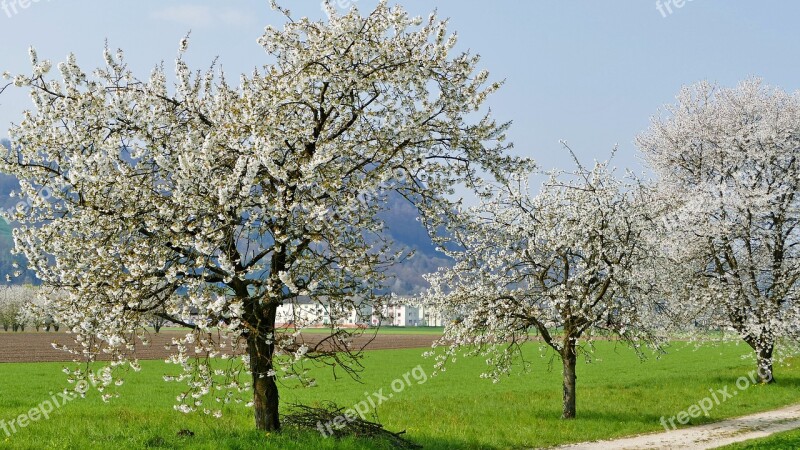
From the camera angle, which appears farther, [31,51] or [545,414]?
[545,414]

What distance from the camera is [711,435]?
71.3ft

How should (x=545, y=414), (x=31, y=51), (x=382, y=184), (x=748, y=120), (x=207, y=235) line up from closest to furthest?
(x=207, y=235) → (x=31, y=51) → (x=382, y=184) → (x=545, y=414) → (x=748, y=120)

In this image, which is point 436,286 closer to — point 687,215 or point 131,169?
point 131,169

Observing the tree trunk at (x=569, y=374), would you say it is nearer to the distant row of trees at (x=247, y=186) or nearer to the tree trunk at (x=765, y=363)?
the distant row of trees at (x=247, y=186)

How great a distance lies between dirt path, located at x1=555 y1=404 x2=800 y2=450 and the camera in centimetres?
1992

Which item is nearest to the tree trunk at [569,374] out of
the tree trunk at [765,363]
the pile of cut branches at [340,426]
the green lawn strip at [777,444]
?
the green lawn strip at [777,444]

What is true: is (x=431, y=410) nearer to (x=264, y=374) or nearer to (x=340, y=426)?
(x=340, y=426)

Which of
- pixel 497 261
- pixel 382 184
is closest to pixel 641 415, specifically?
pixel 497 261

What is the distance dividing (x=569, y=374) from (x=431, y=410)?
6393mm

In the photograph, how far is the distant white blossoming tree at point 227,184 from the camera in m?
13.3

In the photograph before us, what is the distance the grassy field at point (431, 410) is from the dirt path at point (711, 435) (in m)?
0.87

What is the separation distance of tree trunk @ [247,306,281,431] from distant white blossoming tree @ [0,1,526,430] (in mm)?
93

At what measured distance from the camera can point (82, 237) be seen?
1440 cm

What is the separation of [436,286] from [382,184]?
1030 centimetres
